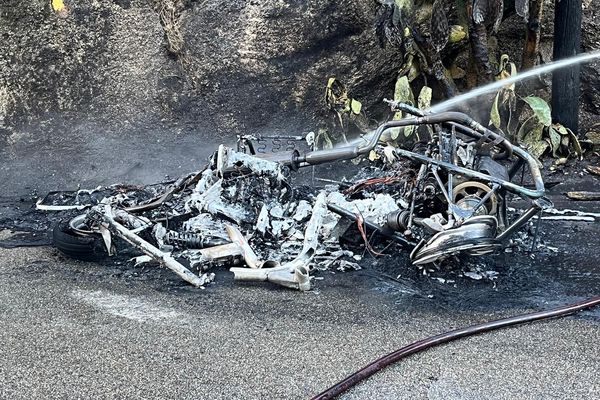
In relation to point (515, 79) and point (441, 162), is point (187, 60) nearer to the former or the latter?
point (515, 79)

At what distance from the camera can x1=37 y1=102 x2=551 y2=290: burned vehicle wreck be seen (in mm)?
4930

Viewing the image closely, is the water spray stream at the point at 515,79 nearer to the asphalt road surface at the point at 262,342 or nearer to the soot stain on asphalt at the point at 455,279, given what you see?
the soot stain on asphalt at the point at 455,279

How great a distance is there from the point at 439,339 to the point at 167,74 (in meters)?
8.05

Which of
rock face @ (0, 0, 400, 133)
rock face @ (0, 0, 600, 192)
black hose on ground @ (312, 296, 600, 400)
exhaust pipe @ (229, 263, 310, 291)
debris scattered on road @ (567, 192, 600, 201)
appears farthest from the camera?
rock face @ (0, 0, 400, 133)

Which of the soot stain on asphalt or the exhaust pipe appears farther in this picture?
the exhaust pipe

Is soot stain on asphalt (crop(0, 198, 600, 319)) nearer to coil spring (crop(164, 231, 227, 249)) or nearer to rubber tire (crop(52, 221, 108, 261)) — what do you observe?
rubber tire (crop(52, 221, 108, 261))

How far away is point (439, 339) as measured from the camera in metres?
3.98

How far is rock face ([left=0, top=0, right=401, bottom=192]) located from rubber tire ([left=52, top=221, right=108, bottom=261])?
12.6ft

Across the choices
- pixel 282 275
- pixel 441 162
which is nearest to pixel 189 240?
pixel 282 275

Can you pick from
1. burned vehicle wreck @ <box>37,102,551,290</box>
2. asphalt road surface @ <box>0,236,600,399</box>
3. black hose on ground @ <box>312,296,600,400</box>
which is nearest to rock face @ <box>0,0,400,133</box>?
burned vehicle wreck @ <box>37,102,551,290</box>

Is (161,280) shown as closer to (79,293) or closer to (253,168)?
(79,293)

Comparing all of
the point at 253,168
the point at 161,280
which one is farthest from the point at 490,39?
the point at 161,280

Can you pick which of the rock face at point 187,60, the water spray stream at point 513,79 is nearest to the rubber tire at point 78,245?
the water spray stream at point 513,79

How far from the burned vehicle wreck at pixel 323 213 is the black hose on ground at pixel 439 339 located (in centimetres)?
63
